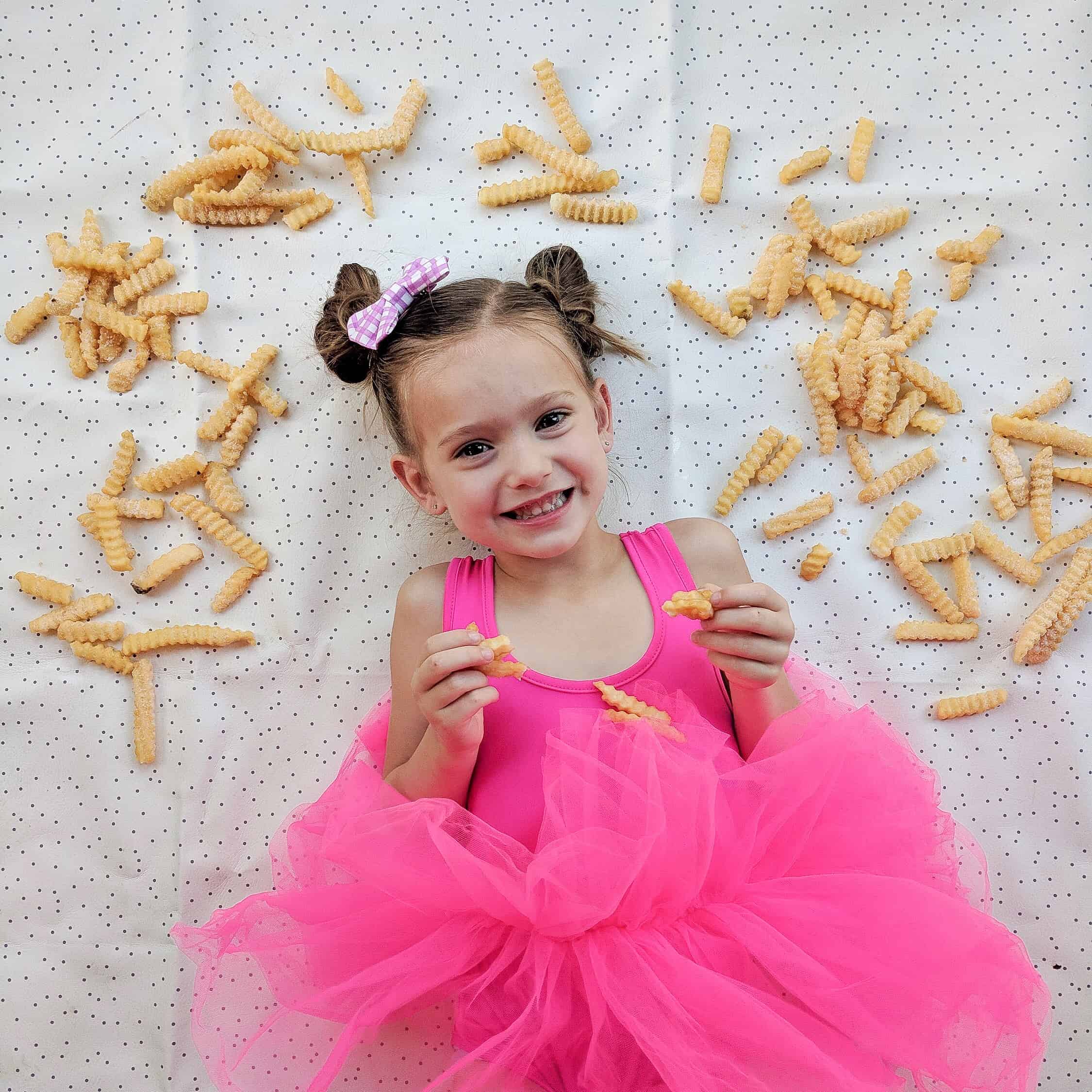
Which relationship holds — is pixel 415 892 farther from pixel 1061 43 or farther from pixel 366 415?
pixel 1061 43

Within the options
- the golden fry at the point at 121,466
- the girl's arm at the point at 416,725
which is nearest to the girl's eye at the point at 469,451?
the girl's arm at the point at 416,725

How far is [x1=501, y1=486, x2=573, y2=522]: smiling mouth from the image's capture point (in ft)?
3.80

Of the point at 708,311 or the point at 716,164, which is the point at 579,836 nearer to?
the point at 708,311

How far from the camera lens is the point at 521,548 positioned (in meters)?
1.17

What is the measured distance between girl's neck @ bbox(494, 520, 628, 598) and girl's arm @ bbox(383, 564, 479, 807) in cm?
11

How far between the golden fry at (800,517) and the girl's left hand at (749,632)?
1.03 ft

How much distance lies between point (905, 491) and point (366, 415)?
0.77 m

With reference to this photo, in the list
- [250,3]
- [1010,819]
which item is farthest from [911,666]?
[250,3]

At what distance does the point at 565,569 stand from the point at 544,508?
5.3 inches

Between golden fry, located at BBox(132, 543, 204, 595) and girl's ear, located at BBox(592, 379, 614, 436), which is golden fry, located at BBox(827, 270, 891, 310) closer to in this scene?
girl's ear, located at BBox(592, 379, 614, 436)

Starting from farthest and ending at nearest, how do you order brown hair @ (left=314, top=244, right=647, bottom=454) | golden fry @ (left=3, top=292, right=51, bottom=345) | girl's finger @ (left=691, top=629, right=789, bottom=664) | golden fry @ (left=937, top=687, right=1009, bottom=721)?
1. golden fry @ (left=3, top=292, right=51, bottom=345)
2. golden fry @ (left=937, top=687, right=1009, bottom=721)
3. brown hair @ (left=314, top=244, right=647, bottom=454)
4. girl's finger @ (left=691, top=629, right=789, bottom=664)

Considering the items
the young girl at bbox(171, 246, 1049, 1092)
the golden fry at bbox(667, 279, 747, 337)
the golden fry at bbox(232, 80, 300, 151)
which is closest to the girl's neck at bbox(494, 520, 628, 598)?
the young girl at bbox(171, 246, 1049, 1092)

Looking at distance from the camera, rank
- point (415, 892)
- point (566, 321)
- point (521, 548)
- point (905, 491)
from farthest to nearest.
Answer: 1. point (905, 491)
2. point (566, 321)
3. point (521, 548)
4. point (415, 892)

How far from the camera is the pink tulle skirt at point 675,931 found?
0.96 metres
